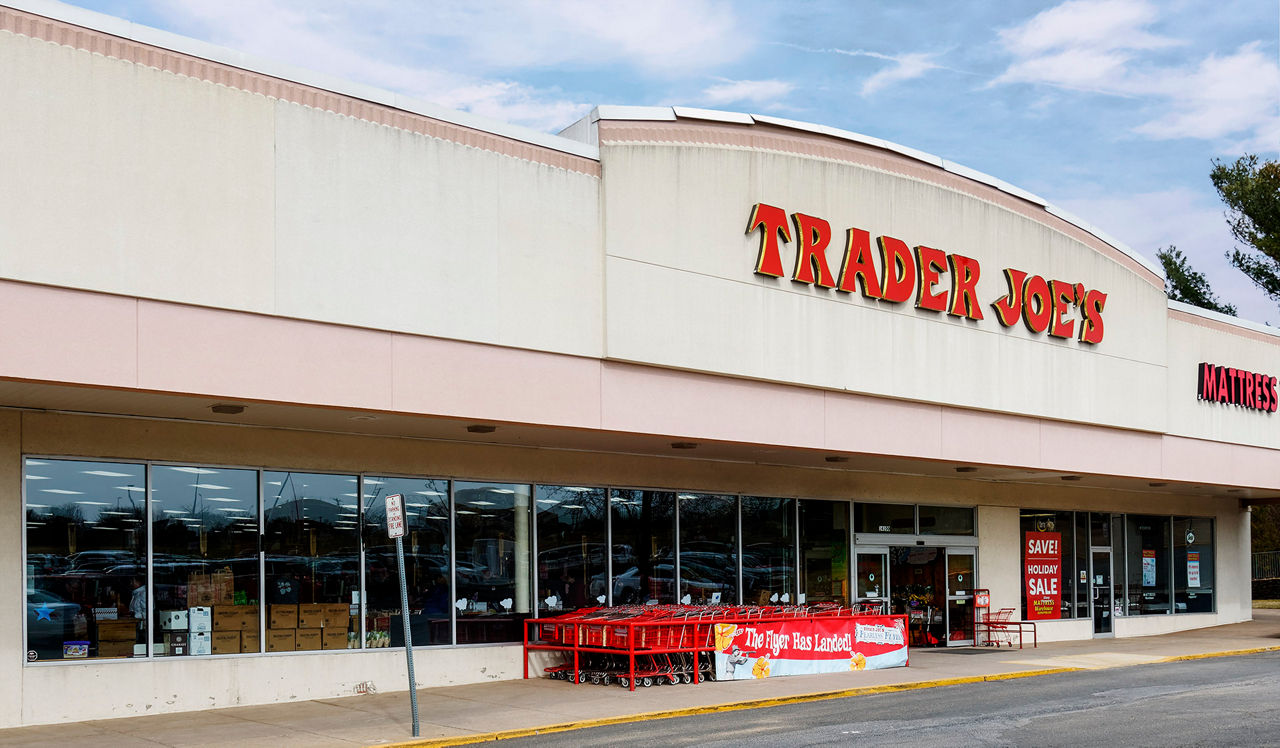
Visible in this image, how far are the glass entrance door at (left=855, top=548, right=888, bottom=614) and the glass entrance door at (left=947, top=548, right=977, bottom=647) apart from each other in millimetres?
1969

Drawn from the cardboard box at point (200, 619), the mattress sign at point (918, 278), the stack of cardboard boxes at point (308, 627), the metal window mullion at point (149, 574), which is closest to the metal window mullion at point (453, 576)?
the stack of cardboard boxes at point (308, 627)

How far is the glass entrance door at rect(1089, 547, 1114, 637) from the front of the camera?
30.7 meters

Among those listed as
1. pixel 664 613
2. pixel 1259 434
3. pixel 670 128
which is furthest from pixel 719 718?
pixel 1259 434

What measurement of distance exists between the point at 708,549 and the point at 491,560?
4572 mm

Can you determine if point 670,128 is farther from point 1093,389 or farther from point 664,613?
point 1093,389

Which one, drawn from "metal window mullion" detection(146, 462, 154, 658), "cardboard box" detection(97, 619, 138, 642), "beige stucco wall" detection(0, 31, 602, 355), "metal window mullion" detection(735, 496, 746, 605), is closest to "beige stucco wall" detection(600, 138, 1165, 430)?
"beige stucco wall" detection(0, 31, 602, 355)

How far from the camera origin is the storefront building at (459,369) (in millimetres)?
13992

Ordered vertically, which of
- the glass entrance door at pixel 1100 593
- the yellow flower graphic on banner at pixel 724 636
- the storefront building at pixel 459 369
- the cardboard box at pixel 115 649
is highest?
the storefront building at pixel 459 369

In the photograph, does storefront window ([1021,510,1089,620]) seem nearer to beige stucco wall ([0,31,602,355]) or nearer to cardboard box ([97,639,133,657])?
beige stucco wall ([0,31,602,355])

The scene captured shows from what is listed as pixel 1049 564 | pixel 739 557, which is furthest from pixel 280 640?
pixel 1049 564

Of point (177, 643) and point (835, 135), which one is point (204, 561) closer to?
point (177, 643)

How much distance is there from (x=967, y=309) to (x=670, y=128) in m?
7.58

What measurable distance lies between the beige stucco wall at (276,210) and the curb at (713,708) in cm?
507

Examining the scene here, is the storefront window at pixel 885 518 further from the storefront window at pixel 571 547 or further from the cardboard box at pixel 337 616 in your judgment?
the cardboard box at pixel 337 616
